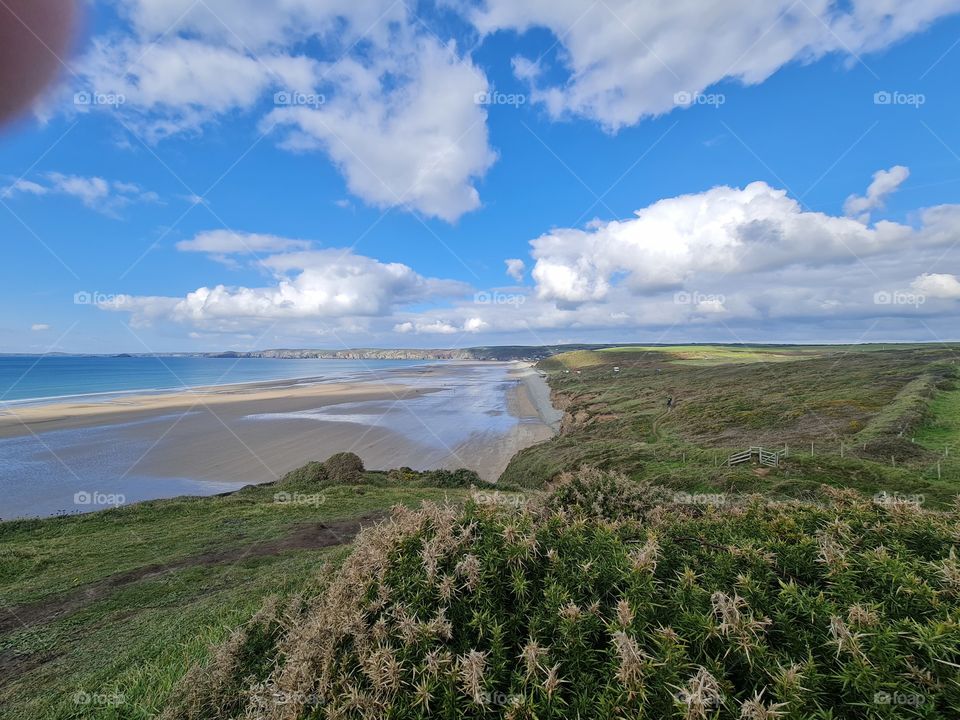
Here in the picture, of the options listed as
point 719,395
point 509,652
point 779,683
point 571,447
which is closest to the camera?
point 779,683

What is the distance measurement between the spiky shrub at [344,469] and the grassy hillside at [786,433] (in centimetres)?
946

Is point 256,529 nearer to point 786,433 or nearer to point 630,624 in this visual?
point 630,624

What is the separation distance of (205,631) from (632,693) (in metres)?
6.50

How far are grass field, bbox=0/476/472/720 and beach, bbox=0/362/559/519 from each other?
9.63 metres

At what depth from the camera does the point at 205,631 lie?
6047mm

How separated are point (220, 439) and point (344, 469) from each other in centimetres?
2263

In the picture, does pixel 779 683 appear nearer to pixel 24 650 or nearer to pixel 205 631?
pixel 205 631

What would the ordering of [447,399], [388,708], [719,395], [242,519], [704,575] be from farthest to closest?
[447,399] → [719,395] → [242,519] → [704,575] → [388,708]

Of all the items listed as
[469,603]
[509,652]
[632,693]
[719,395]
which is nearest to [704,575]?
[632,693]

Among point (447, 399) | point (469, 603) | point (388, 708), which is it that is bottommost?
point (447, 399)

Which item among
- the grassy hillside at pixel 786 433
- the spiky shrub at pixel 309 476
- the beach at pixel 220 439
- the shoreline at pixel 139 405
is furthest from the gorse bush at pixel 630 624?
the shoreline at pixel 139 405

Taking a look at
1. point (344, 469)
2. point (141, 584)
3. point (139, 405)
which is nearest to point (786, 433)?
point (344, 469)

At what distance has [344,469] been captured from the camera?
22344 millimetres

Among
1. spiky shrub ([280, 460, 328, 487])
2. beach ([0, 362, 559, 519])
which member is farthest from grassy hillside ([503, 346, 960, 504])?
spiky shrub ([280, 460, 328, 487])
